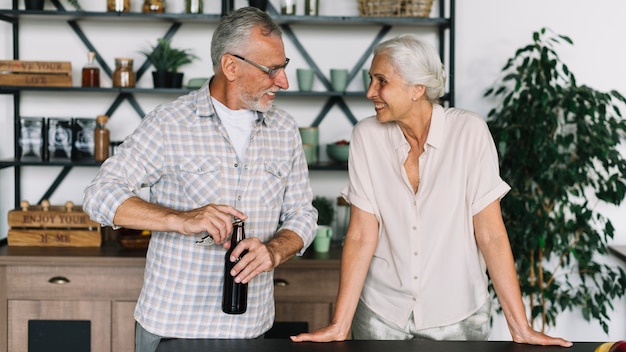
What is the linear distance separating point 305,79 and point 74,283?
1.46 metres

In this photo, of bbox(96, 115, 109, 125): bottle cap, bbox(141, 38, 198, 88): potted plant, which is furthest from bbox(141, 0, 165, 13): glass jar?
bbox(96, 115, 109, 125): bottle cap

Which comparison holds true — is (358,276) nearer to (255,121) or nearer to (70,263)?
(255,121)

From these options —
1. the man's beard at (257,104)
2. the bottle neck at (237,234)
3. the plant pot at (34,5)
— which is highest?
the plant pot at (34,5)

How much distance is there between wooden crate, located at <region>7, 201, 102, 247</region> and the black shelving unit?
0.25 metres

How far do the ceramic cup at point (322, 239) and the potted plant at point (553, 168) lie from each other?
84cm

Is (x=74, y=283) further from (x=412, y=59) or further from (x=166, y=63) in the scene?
(x=412, y=59)

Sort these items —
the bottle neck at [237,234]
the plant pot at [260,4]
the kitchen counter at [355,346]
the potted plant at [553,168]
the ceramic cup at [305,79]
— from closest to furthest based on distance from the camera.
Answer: the kitchen counter at [355,346] < the bottle neck at [237,234] < the potted plant at [553,168] < the plant pot at [260,4] < the ceramic cup at [305,79]

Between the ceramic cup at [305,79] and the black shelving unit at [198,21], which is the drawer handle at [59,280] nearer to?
the black shelving unit at [198,21]

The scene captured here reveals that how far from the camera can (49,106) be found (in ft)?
13.8

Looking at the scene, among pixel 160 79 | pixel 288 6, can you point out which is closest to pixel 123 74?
pixel 160 79

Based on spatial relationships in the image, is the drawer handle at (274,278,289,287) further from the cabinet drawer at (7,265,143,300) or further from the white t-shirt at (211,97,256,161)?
the white t-shirt at (211,97,256,161)

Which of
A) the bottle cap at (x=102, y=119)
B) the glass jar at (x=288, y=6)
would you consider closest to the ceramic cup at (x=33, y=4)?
the bottle cap at (x=102, y=119)

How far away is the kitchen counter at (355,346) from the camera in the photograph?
2000mm

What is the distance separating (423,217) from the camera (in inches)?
96.3
